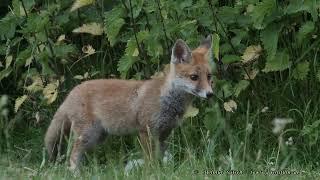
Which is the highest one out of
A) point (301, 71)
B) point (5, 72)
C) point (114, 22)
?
point (114, 22)

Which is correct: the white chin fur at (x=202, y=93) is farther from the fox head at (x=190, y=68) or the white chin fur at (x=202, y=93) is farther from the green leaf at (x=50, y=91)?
the green leaf at (x=50, y=91)

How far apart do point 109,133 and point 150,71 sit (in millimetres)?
977

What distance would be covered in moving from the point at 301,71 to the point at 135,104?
1.72 metres

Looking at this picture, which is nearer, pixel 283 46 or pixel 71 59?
pixel 283 46

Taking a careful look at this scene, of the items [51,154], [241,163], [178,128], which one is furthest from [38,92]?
[241,163]

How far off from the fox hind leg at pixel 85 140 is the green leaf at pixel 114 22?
37.3 inches

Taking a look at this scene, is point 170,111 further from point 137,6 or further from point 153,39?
point 137,6

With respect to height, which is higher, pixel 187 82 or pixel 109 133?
pixel 187 82

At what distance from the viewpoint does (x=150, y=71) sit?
9047mm

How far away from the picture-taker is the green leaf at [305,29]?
797cm

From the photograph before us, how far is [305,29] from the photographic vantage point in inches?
314

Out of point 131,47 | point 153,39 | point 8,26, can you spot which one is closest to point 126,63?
point 131,47

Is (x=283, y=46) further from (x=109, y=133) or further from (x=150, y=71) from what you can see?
(x=109, y=133)

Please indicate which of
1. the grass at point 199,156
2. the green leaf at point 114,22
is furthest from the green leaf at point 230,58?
the green leaf at point 114,22
